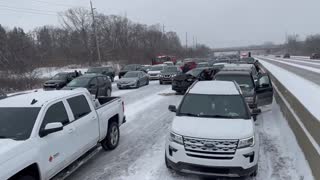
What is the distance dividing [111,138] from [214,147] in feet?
11.0

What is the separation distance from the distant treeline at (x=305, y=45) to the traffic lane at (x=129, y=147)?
337 feet

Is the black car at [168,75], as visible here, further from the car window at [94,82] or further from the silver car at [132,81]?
the car window at [94,82]

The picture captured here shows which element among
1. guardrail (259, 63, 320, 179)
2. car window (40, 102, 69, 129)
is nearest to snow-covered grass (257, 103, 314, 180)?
guardrail (259, 63, 320, 179)

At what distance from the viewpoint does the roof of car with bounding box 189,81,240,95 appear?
7.05 metres

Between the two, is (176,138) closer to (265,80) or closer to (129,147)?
(129,147)

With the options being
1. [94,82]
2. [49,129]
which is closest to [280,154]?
[49,129]

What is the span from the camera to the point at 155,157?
7113 mm

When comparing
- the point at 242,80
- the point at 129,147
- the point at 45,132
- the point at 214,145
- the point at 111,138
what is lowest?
the point at 129,147

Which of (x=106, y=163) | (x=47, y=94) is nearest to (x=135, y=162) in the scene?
(x=106, y=163)

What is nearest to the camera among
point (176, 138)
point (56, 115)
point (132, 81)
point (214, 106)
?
point (56, 115)

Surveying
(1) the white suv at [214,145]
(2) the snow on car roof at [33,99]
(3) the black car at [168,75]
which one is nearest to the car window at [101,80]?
(3) the black car at [168,75]

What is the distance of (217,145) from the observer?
5.32 m

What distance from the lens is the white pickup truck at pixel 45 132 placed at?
168 inches

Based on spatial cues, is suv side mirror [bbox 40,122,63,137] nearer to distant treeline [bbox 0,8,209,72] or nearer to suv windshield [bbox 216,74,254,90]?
suv windshield [bbox 216,74,254,90]
